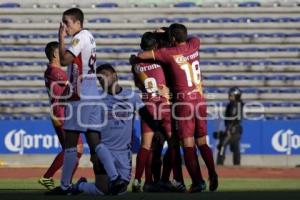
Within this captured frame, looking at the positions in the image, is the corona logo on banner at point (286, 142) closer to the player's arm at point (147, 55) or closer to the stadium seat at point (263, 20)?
the stadium seat at point (263, 20)

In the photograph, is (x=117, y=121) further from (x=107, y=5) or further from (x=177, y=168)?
(x=107, y=5)

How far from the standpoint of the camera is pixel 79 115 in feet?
31.9

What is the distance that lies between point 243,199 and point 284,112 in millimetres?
15982

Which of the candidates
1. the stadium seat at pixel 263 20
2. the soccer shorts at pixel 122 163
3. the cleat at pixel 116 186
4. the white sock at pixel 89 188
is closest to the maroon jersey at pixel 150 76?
the soccer shorts at pixel 122 163

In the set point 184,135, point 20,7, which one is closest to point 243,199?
point 184,135

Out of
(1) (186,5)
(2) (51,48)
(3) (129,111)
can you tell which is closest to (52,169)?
(2) (51,48)

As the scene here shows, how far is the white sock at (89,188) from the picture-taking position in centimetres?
979

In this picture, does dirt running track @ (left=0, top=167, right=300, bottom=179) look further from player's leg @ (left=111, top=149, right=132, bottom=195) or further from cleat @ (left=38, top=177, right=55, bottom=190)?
player's leg @ (left=111, top=149, right=132, bottom=195)

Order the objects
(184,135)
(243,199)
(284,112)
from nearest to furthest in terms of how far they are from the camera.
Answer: (243,199) → (184,135) → (284,112)

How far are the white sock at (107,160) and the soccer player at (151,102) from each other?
5.54 feet

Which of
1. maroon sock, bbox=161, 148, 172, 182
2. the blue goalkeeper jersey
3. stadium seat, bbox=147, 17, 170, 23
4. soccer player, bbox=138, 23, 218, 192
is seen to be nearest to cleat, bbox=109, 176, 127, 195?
the blue goalkeeper jersey

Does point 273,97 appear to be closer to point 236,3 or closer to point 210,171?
point 236,3

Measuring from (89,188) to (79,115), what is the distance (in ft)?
2.56

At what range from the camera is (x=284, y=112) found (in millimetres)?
24469
